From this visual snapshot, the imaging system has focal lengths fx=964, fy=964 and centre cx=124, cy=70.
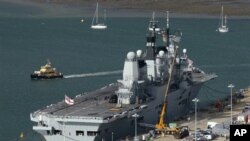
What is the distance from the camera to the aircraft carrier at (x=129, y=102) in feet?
196

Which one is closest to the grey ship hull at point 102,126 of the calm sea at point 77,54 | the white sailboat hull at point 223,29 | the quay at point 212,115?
the quay at point 212,115

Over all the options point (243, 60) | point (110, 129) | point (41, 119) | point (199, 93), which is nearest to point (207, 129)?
point (110, 129)

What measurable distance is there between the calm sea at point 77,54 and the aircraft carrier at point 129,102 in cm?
334

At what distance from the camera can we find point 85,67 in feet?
317

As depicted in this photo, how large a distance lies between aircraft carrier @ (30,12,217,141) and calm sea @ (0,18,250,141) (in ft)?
11.0

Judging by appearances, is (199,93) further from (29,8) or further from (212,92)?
(29,8)

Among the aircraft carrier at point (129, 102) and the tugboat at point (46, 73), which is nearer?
the aircraft carrier at point (129, 102)

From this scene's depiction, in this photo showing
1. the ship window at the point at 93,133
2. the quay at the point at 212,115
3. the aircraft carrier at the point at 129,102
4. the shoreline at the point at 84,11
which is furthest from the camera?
the shoreline at the point at 84,11

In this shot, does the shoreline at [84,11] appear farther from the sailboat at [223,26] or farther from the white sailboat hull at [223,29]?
the white sailboat hull at [223,29]

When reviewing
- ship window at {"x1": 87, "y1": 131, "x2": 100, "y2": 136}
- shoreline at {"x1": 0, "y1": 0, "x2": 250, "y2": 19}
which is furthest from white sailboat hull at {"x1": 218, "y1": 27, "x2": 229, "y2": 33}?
ship window at {"x1": 87, "y1": 131, "x2": 100, "y2": 136}

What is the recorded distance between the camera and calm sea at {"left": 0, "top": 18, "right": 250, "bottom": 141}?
256 ft

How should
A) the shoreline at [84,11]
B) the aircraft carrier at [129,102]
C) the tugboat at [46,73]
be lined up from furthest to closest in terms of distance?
the shoreline at [84,11] → the tugboat at [46,73] → the aircraft carrier at [129,102]

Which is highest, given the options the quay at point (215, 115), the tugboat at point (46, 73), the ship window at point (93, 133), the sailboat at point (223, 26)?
the ship window at point (93, 133)

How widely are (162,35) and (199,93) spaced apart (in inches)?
388
